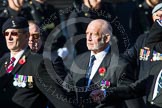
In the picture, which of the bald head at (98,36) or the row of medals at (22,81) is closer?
the row of medals at (22,81)

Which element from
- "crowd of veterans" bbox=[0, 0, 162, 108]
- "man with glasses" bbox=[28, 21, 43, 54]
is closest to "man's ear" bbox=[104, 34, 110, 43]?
"crowd of veterans" bbox=[0, 0, 162, 108]

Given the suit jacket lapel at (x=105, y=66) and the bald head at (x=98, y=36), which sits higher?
the bald head at (x=98, y=36)

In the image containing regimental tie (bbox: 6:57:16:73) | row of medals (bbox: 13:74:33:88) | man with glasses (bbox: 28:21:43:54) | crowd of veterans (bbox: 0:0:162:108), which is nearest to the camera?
crowd of veterans (bbox: 0:0:162:108)

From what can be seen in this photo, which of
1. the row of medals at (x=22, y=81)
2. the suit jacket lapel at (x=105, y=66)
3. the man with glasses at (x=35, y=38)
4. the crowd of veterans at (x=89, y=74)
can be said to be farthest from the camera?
the man with glasses at (x=35, y=38)

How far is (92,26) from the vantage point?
24.0ft

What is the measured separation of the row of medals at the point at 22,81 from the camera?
7.05m

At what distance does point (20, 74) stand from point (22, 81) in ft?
0.41

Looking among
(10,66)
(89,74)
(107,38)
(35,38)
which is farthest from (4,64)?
(107,38)

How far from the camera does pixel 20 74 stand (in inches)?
283

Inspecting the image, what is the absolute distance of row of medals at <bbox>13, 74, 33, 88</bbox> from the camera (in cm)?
705

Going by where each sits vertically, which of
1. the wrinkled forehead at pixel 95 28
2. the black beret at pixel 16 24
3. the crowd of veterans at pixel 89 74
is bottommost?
the crowd of veterans at pixel 89 74

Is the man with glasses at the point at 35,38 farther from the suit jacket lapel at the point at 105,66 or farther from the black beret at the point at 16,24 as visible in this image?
the suit jacket lapel at the point at 105,66

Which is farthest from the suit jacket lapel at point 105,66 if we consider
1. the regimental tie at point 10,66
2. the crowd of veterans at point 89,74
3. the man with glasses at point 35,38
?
the man with glasses at point 35,38

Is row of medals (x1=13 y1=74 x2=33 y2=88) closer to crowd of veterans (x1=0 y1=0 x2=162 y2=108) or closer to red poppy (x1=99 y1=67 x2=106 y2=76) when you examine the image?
crowd of veterans (x1=0 y1=0 x2=162 y2=108)
